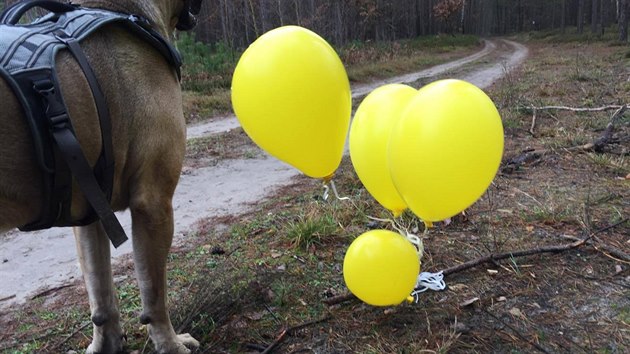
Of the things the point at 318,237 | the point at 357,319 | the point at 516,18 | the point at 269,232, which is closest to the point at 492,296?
the point at 357,319

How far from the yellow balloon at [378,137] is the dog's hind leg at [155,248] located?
1.03 metres

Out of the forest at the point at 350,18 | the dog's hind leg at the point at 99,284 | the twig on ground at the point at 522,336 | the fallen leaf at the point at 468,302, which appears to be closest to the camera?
the twig on ground at the point at 522,336

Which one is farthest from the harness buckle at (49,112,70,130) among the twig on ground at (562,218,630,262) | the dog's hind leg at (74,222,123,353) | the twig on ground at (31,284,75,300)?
the twig on ground at (562,218,630,262)

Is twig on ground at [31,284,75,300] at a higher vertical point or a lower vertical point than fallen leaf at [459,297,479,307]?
lower

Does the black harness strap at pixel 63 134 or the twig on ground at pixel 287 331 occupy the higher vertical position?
the black harness strap at pixel 63 134

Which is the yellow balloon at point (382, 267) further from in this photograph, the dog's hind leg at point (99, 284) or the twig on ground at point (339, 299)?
the dog's hind leg at point (99, 284)

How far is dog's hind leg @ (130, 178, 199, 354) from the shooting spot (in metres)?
2.33

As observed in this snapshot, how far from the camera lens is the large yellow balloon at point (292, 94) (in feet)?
8.23

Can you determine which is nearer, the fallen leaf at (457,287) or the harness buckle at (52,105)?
the harness buckle at (52,105)

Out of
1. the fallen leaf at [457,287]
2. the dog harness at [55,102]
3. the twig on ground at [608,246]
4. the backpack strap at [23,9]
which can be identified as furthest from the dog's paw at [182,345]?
the twig on ground at [608,246]

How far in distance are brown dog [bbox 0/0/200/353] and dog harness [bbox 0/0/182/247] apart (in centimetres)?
4

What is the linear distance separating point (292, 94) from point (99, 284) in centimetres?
146

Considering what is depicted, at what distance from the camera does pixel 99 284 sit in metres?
2.68

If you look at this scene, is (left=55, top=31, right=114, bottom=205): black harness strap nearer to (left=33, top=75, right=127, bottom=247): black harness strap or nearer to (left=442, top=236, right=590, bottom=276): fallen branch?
(left=33, top=75, right=127, bottom=247): black harness strap
